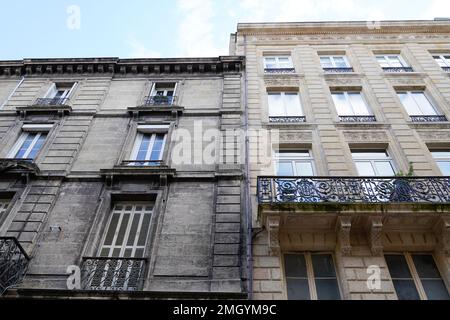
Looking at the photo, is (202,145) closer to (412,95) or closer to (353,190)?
(353,190)

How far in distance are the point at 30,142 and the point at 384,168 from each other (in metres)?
10.1

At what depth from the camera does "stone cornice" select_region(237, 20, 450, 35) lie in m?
14.7

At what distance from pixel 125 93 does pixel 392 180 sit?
894 centimetres

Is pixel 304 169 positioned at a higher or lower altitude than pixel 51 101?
lower

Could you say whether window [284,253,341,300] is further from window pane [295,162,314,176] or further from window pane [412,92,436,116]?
window pane [412,92,436,116]

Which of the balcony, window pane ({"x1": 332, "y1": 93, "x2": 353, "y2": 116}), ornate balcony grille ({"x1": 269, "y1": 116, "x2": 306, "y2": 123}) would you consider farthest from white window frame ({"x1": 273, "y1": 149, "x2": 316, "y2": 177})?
the balcony

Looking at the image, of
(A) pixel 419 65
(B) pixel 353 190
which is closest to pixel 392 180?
(B) pixel 353 190

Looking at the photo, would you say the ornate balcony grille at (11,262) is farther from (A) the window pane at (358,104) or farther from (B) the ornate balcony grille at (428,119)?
(B) the ornate balcony grille at (428,119)

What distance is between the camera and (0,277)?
21.9 feet

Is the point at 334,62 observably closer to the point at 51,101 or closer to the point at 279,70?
the point at 279,70

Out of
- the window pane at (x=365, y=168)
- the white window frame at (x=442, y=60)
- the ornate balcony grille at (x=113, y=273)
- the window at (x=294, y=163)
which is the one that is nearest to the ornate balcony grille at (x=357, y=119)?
the window pane at (x=365, y=168)

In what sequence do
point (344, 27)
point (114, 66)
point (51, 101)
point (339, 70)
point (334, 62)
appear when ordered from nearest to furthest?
point (51, 101), point (339, 70), point (114, 66), point (334, 62), point (344, 27)

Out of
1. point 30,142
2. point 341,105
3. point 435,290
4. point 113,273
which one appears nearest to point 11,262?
point 113,273

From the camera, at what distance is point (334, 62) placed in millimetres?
A: 13789
